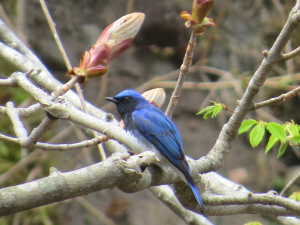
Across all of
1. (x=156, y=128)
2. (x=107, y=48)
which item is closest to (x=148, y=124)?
(x=156, y=128)

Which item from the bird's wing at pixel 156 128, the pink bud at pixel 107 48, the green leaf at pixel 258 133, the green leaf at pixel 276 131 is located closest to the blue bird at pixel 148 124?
the bird's wing at pixel 156 128

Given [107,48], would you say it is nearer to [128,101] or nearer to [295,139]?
[295,139]

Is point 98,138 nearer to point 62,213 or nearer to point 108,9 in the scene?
point 62,213

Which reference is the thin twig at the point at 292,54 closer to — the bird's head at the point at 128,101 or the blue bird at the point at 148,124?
the blue bird at the point at 148,124

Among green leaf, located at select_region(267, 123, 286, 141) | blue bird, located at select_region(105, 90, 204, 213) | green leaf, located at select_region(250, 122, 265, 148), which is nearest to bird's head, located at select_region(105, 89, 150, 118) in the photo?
blue bird, located at select_region(105, 90, 204, 213)

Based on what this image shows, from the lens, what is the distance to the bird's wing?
98.7 inches

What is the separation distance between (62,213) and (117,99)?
2.73 metres

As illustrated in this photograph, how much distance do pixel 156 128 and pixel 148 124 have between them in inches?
2.4

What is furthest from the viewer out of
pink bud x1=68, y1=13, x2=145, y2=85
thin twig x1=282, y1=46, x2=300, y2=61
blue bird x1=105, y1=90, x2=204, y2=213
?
blue bird x1=105, y1=90, x2=204, y2=213

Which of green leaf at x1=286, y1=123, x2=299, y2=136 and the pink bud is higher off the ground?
the pink bud

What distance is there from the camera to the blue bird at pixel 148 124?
249cm

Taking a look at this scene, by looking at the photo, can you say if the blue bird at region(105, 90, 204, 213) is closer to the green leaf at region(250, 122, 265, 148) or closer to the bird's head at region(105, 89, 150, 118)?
the bird's head at region(105, 89, 150, 118)

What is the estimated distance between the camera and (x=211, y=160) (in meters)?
1.80

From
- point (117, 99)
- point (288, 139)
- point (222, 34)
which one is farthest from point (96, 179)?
point (222, 34)
